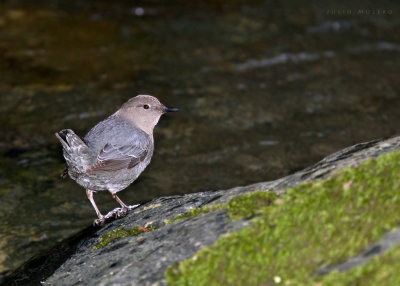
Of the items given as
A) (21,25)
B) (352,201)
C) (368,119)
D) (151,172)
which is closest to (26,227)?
(151,172)

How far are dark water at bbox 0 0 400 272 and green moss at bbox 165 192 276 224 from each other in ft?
8.10

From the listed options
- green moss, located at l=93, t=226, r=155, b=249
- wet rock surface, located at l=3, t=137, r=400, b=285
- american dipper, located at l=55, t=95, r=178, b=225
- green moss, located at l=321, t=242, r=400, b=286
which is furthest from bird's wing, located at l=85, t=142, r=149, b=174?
green moss, located at l=321, t=242, r=400, b=286

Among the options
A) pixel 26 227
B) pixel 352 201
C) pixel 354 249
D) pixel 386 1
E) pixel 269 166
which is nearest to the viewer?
pixel 354 249

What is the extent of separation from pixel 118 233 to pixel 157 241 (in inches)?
28.8

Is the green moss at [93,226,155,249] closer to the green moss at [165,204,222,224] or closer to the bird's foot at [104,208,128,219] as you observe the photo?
the green moss at [165,204,222,224]

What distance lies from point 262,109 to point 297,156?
135cm

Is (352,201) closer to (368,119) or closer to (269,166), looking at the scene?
(269,166)

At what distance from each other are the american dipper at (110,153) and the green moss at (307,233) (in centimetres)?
213

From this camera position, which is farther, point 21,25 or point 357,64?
point 21,25

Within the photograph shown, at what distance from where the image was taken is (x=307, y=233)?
3.02 metres

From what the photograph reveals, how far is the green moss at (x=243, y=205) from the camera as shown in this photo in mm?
3381

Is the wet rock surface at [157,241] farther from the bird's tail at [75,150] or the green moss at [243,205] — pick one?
the bird's tail at [75,150]

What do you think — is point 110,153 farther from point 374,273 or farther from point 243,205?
point 374,273

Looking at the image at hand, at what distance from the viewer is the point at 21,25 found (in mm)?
11180
